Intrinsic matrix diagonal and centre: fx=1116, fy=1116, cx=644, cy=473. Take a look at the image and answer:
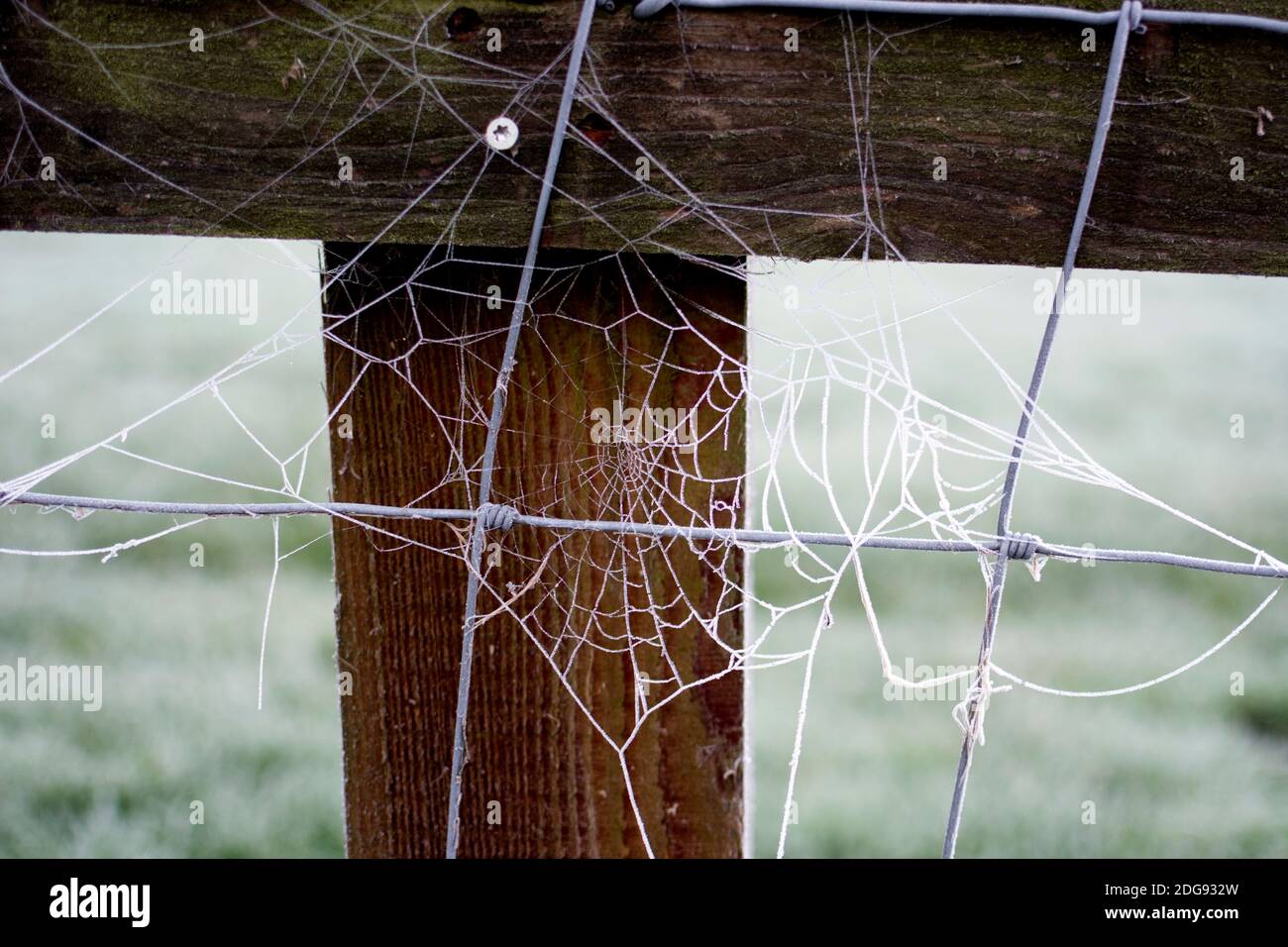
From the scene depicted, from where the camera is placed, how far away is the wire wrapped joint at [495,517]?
41.3 inches

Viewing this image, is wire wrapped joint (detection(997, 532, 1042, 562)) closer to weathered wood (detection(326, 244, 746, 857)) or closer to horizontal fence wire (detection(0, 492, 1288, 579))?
horizontal fence wire (detection(0, 492, 1288, 579))

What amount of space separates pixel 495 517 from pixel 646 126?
38cm

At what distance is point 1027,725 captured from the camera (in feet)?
10.2

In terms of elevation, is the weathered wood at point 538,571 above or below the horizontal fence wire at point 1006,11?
below

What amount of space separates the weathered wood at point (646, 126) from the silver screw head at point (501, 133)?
0.5 inches

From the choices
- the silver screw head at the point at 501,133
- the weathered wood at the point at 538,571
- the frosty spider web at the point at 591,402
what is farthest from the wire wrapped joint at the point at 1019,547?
the silver screw head at the point at 501,133

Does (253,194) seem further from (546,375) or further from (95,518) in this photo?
(95,518)

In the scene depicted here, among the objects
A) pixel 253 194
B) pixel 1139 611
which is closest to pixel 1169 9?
pixel 253 194

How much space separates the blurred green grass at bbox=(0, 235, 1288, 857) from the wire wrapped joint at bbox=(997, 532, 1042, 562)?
29.6 inches

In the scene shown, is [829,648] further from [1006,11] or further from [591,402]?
[1006,11]

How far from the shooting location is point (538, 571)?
1.13m

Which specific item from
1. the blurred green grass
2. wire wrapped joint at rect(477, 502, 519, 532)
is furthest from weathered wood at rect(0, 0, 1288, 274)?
the blurred green grass

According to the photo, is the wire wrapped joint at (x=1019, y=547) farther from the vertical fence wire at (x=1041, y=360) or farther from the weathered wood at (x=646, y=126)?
the weathered wood at (x=646, y=126)
